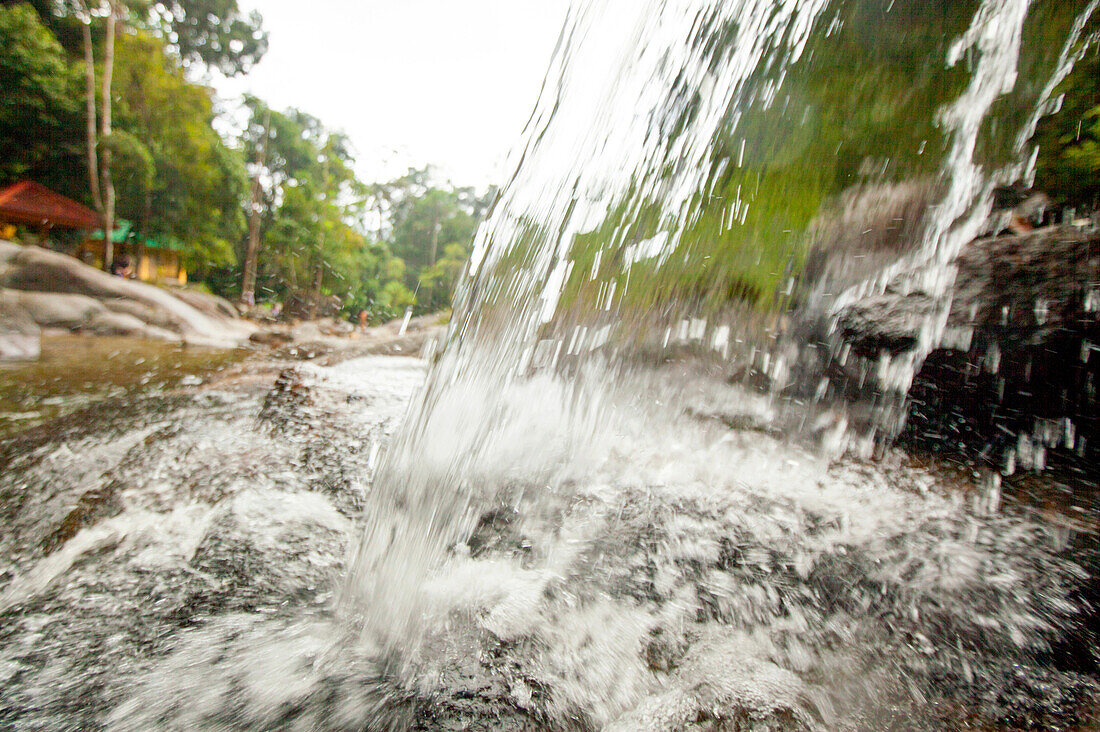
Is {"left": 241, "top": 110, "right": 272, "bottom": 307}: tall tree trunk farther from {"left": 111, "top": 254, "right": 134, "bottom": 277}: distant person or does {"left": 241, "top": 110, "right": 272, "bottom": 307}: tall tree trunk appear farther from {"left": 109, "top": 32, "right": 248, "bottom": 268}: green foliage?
{"left": 111, "top": 254, "right": 134, "bottom": 277}: distant person

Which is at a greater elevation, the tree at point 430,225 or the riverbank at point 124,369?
the tree at point 430,225

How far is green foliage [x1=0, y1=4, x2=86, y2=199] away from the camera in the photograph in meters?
16.3

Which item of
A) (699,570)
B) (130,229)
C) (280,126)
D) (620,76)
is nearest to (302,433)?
(699,570)

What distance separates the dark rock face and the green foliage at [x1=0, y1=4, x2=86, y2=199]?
26890 mm

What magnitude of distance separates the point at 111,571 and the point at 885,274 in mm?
3986

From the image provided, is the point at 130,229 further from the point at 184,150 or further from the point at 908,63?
the point at 908,63

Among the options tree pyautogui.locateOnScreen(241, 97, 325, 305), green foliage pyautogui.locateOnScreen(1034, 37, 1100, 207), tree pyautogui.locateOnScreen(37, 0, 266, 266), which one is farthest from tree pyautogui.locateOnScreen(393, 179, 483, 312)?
green foliage pyautogui.locateOnScreen(1034, 37, 1100, 207)

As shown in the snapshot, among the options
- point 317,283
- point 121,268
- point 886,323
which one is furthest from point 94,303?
point 317,283

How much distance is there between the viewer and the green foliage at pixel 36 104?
16344 millimetres

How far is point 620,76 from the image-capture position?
3088 millimetres

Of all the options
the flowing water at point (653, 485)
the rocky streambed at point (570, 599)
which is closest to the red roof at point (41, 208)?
the flowing water at point (653, 485)

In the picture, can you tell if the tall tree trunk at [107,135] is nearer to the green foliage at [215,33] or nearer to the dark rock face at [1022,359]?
the green foliage at [215,33]

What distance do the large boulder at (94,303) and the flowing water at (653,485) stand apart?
365 inches

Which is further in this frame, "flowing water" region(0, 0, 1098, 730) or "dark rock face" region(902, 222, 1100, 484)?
"dark rock face" region(902, 222, 1100, 484)
